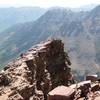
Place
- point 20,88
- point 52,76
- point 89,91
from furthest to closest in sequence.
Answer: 1. point 52,76
2. point 20,88
3. point 89,91

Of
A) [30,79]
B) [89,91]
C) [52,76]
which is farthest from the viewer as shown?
[52,76]

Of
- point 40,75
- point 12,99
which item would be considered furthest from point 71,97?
point 40,75

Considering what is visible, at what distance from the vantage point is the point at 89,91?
4109 cm

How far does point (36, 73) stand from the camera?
9269 centimetres

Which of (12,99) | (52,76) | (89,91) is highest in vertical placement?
(89,91)

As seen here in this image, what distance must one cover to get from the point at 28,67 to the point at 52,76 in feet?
79.6

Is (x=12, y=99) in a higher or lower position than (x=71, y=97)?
lower

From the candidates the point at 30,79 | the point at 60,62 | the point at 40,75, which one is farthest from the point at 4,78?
the point at 60,62

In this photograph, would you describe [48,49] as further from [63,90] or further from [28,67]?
[63,90]

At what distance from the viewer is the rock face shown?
2748 inches

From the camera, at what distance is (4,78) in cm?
7469

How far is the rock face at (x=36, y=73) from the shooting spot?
69.8m

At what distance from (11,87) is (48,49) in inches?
1542

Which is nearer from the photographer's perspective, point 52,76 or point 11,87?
point 11,87
